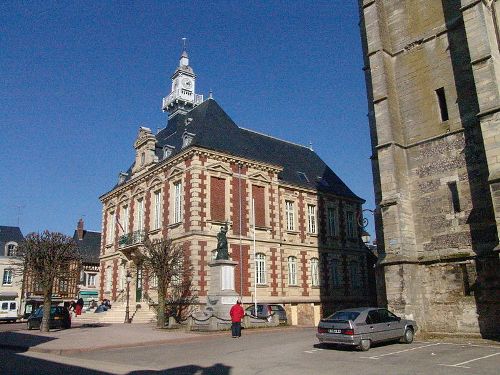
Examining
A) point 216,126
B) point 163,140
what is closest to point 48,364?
point 216,126

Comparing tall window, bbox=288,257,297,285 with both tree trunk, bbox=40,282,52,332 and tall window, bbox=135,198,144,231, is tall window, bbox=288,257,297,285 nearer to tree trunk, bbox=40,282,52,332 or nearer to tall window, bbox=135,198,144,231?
tall window, bbox=135,198,144,231

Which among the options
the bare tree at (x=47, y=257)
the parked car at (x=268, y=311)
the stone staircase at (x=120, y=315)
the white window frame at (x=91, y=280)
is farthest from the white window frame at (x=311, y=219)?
the white window frame at (x=91, y=280)

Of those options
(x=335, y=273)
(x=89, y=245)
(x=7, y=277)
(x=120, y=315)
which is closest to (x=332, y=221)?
(x=335, y=273)

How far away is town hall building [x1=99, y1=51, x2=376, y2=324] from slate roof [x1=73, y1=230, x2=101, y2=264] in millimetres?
15805

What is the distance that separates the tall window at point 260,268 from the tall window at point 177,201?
558 centimetres

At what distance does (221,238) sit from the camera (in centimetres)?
2231

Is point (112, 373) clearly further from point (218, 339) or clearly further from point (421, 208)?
point (421, 208)

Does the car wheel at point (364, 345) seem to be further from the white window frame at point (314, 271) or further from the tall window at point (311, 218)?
the tall window at point (311, 218)

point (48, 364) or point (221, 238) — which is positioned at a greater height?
point (221, 238)

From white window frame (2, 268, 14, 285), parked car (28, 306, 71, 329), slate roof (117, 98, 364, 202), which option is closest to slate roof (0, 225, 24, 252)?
white window frame (2, 268, 14, 285)

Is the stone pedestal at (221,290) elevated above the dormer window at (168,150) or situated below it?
below

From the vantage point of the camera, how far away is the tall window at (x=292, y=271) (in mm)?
31062

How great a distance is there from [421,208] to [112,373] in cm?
1288

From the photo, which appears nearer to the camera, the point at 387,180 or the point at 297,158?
the point at 387,180
